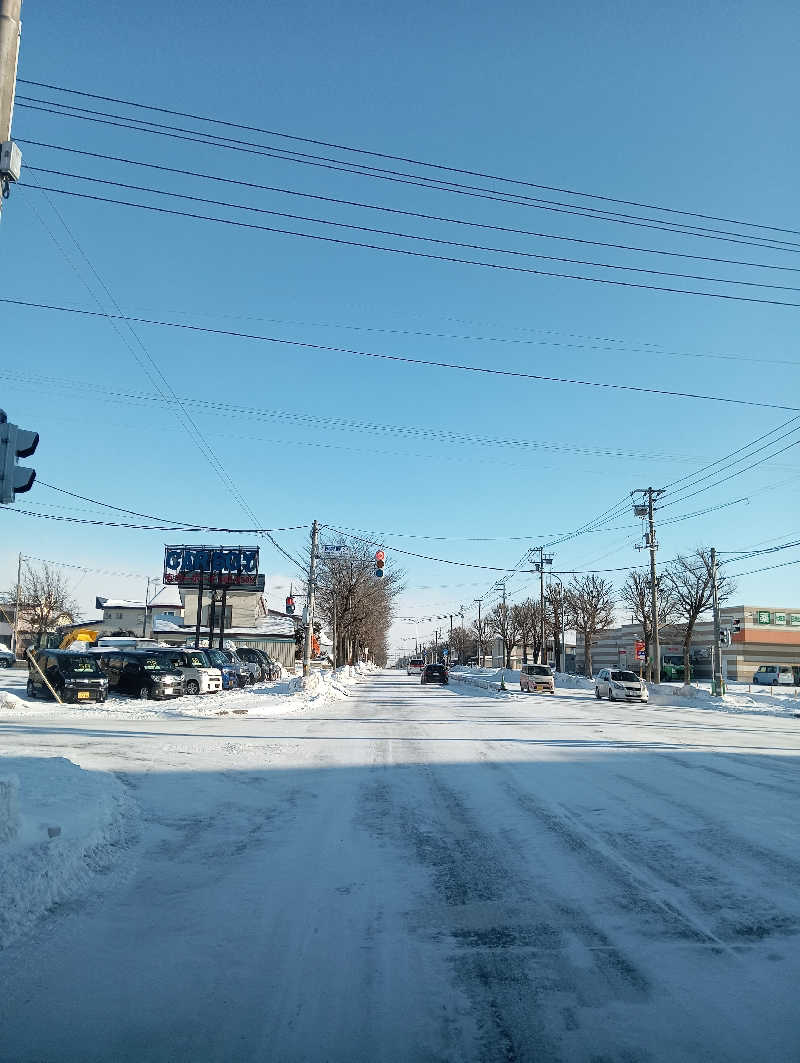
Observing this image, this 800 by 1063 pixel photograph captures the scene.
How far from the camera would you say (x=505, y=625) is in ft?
351

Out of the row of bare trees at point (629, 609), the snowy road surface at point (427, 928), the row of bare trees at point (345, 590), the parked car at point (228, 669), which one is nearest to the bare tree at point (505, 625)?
the row of bare trees at point (629, 609)

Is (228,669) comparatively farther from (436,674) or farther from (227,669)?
(436,674)

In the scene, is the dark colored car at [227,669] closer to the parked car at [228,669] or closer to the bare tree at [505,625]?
the parked car at [228,669]

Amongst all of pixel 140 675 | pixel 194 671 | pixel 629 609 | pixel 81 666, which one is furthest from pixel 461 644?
pixel 81 666

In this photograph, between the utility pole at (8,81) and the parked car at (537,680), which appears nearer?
the utility pole at (8,81)

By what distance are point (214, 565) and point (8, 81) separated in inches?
2148

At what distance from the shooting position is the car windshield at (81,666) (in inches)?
978

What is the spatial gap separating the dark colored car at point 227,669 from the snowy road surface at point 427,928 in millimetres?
25150

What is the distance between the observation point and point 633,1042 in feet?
11.8

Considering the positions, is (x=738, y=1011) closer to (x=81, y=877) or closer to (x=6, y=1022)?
(x=6, y=1022)

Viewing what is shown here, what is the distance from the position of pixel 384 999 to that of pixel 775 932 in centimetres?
275

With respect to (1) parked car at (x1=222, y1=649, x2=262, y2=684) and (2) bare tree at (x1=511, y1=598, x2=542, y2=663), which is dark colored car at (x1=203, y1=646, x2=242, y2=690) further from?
(2) bare tree at (x1=511, y1=598, x2=542, y2=663)

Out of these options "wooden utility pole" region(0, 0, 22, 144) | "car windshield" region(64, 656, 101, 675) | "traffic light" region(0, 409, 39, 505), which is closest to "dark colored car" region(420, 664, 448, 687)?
"car windshield" region(64, 656, 101, 675)

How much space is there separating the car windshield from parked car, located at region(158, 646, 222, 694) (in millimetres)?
4455
